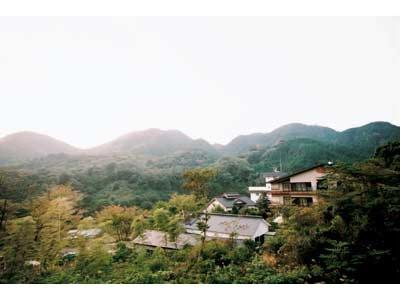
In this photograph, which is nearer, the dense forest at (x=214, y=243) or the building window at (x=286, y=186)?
the dense forest at (x=214, y=243)

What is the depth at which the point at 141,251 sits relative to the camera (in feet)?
11.8

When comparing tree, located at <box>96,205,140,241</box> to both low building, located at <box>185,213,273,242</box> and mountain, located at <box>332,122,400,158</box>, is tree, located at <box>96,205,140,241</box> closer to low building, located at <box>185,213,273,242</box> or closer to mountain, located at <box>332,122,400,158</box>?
low building, located at <box>185,213,273,242</box>

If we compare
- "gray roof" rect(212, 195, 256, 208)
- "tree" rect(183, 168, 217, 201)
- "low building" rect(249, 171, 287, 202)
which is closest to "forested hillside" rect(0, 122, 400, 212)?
"low building" rect(249, 171, 287, 202)

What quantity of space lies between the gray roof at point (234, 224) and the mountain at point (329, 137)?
1.31 metres

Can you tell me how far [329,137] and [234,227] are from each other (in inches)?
93.3

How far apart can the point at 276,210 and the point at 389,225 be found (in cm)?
163

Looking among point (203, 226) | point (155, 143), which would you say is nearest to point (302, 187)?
point (203, 226)

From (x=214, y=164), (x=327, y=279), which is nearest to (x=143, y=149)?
(x=214, y=164)

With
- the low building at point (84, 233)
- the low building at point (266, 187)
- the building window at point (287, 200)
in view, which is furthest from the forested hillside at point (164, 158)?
the low building at point (84, 233)

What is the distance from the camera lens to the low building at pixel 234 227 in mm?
3781

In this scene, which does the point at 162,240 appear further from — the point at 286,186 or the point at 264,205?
the point at 286,186

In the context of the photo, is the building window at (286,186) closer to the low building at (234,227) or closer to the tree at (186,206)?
the low building at (234,227)

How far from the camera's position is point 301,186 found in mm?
3896

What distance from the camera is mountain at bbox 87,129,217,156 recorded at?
471 cm
